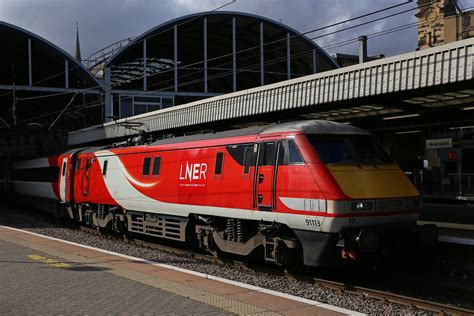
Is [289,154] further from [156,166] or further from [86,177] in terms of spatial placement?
[86,177]

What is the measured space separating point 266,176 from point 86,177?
1023cm

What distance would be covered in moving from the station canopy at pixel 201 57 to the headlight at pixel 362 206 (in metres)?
30.7

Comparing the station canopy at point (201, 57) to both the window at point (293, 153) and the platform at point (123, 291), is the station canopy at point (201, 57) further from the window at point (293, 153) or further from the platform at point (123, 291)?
the platform at point (123, 291)

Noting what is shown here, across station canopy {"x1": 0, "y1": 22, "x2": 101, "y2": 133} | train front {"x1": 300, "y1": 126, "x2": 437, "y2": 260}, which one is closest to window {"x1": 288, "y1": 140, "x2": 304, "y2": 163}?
train front {"x1": 300, "y1": 126, "x2": 437, "y2": 260}

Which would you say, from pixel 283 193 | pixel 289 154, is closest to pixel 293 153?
pixel 289 154

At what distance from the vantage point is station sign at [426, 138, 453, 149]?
22819 mm

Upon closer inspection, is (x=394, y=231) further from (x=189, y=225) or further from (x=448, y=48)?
(x=189, y=225)

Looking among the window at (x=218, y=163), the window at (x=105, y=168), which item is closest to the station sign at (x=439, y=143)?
the window at (x=105, y=168)

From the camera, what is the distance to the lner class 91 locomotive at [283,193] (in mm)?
8875

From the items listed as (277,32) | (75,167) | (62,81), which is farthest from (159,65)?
(75,167)

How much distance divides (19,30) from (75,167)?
2645cm

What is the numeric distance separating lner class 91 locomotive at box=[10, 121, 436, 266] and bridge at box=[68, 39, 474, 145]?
7.60 ft

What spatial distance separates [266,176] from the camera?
32.8 feet

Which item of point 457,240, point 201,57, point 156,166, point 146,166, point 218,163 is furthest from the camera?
point 201,57
